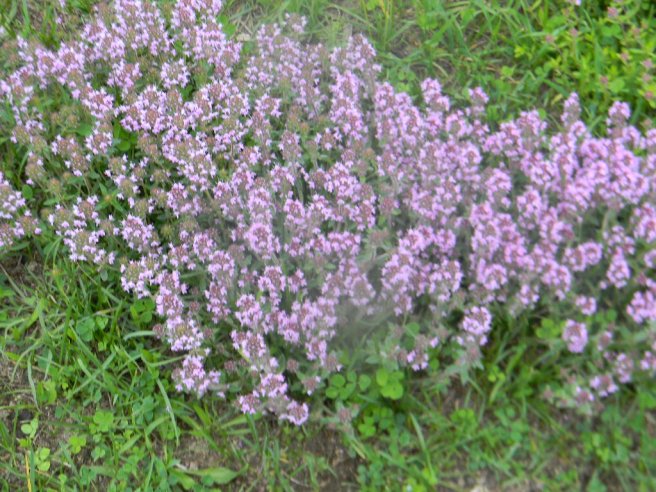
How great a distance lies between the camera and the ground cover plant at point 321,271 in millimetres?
3244

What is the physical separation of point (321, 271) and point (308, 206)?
0.47 metres

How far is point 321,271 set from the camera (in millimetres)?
3385

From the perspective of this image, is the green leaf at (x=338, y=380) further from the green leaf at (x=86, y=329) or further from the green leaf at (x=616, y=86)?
the green leaf at (x=616, y=86)

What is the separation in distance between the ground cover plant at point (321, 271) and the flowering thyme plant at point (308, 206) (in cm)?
2

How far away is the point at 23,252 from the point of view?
13.7 ft

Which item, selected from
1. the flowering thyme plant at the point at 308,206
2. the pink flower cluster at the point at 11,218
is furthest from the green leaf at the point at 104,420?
the pink flower cluster at the point at 11,218

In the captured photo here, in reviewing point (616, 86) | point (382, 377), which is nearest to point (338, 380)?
point (382, 377)

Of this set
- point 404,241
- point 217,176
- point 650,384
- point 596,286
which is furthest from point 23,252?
point 650,384

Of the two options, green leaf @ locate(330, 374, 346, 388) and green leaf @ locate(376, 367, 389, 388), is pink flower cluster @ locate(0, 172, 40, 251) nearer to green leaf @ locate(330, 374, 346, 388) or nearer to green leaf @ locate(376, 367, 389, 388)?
green leaf @ locate(330, 374, 346, 388)

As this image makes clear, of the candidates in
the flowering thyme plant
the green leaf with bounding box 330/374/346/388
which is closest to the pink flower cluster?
the flowering thyme plant

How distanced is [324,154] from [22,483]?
238cm

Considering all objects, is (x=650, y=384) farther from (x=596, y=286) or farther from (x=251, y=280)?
(x=251, y=280)

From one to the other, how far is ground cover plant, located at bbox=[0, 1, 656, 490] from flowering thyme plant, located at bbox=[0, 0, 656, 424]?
16 mm

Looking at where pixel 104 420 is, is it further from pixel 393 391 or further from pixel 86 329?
pixel 393 391
